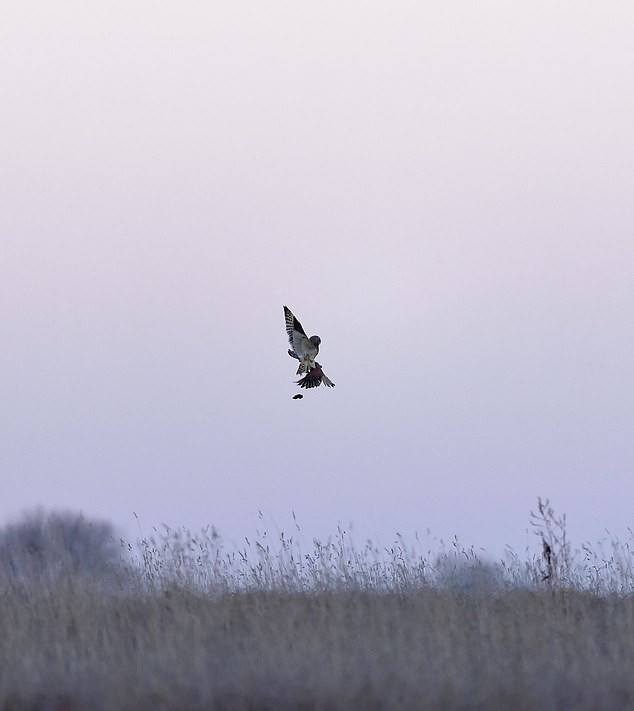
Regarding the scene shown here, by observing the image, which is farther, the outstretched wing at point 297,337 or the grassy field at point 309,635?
the outstretched wing at point 297,337

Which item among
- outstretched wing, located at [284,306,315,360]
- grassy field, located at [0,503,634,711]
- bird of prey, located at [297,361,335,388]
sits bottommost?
grassy field, located at [0,503,634,711]

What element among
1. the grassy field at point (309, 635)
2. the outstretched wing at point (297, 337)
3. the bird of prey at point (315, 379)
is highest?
the outstretched wing at point (297, 337)

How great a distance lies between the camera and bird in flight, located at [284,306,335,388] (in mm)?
14375

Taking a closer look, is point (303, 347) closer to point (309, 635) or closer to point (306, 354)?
point (306, 354)

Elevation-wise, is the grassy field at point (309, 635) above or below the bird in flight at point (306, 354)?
below

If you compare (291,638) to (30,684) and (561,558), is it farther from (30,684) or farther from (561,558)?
(561,558)

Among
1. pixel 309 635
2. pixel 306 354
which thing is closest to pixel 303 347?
pixel 306 354

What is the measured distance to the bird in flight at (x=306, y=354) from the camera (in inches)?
566

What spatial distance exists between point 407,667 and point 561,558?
4.12 meters

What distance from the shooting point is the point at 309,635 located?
10.0 meters

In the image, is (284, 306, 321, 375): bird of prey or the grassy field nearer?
the grassy field

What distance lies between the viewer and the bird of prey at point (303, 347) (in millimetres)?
14367

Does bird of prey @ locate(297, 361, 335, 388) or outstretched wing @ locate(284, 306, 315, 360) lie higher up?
outstretched wing @ locate(284, 306, 315, 360)

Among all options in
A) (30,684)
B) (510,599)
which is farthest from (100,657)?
(510,599)
